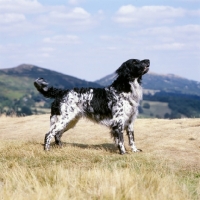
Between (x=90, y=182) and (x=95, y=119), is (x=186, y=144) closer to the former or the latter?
(x=95, y=119)

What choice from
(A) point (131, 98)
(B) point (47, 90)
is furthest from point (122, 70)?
(B) point (47, 90)

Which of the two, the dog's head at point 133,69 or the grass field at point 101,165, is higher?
the dog's head at point 133,69

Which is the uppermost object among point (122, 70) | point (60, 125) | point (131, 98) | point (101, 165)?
point (122, 70)

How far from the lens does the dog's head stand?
1249 centimetres

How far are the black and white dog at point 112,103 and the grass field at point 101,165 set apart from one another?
783 mm

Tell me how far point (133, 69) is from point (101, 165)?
155 inches

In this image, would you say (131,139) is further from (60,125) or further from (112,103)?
(60,125)

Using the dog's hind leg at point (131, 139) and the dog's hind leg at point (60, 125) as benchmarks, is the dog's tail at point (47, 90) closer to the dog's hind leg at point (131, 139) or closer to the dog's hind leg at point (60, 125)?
the dog's hind leg at point (60, 125)

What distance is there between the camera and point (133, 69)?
12.5m

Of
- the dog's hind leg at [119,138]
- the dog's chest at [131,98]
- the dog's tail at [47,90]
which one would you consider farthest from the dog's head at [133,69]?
the dog's tail at [47,90]

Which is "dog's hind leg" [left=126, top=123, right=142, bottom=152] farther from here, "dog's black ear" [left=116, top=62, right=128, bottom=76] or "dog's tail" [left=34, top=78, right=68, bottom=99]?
"dog's tail" [left=34, top=78, right=68, bottom=99]

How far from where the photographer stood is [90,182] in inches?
309

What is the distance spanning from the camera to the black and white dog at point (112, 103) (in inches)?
498

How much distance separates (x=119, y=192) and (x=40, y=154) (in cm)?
542
